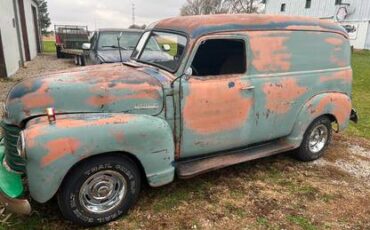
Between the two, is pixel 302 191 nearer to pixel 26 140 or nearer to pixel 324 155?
pixel 324 155

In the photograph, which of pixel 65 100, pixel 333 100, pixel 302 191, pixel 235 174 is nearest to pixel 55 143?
pixel 65 100

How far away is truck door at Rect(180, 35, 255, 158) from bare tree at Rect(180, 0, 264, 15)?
44529 millimetres

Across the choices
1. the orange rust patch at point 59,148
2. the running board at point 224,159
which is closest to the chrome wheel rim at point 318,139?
the running board at point 224,159

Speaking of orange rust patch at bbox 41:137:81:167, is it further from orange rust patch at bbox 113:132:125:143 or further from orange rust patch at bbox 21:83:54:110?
orange rust patch at bbox 21:83:54:110

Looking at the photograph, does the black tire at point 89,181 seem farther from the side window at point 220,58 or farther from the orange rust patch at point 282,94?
the orange rust patch at point 282,94

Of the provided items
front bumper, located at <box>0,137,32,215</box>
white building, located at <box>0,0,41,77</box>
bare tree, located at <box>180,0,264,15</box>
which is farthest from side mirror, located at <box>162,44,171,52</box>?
bare tree, located at <box>180,0,264,15</box>

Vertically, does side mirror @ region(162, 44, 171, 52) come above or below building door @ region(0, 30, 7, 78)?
above

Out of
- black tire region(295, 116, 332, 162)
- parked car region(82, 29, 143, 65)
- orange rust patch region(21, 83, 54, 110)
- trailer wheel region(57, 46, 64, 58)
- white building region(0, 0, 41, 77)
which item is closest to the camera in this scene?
orange rust patch region(21, 83, 54, 110)

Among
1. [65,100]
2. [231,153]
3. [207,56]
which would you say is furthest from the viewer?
[231,153]

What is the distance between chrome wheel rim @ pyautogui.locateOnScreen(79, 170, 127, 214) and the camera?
130 inches

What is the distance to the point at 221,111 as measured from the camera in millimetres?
3955

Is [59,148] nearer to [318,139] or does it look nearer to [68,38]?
[318,139]

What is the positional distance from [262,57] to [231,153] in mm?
1297

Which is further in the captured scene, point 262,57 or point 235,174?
point 235,174
